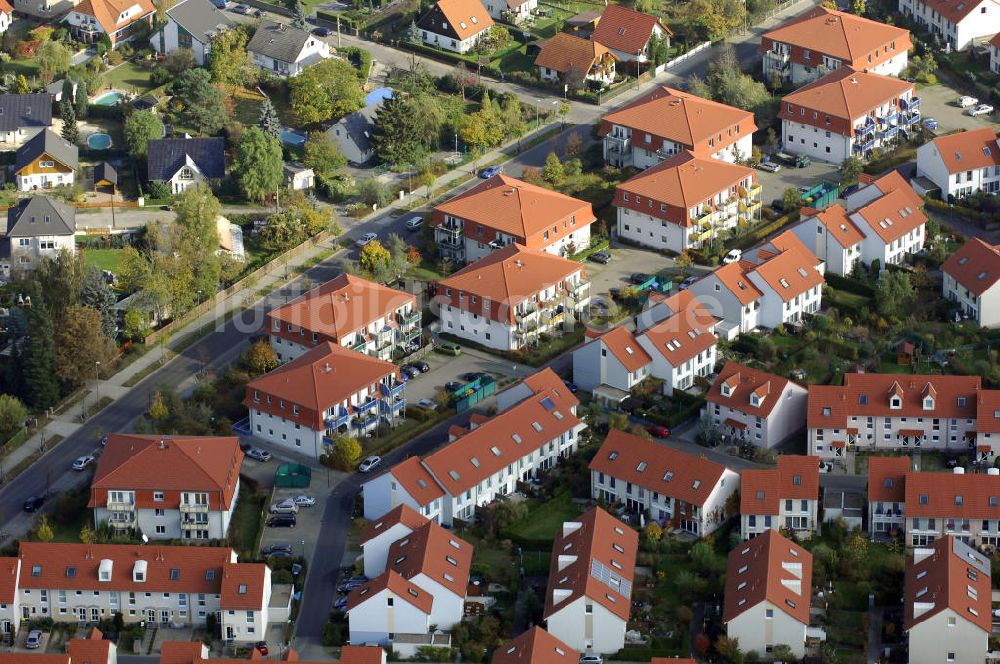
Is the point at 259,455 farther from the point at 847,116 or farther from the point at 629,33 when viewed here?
the point at 629,33

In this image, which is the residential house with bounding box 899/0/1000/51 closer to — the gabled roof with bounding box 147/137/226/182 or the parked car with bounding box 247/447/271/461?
the gabled roof with bounding box 147/137/226/182

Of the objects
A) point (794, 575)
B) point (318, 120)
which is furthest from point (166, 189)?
point (794, 575)

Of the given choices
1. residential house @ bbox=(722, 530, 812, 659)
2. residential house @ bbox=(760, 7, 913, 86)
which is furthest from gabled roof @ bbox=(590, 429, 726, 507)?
residential house @ bbox=(760, 7, 913, 86)

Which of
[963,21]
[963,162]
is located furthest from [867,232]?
[963,21]

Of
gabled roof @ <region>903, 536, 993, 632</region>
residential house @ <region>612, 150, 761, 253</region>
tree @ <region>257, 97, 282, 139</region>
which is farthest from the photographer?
tree @ <region>257, 97, 282, 139</region>

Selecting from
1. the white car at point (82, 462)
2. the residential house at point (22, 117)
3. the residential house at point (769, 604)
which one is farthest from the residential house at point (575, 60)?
the residential house at point (769, 604)
